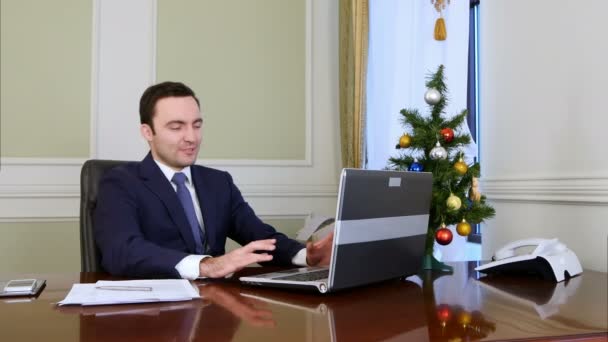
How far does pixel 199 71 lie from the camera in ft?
9.86

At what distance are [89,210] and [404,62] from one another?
1530 mm

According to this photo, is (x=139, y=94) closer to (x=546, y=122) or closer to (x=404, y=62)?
(x=404, y=62)

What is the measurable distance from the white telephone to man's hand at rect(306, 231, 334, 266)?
16.7 inches

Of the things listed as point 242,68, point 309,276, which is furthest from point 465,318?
point 242,68

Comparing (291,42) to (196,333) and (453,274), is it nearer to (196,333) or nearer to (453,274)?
(453,274)

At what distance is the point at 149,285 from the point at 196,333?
0.43 m

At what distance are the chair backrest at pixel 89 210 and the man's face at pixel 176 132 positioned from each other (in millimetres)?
193

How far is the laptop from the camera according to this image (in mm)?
1156

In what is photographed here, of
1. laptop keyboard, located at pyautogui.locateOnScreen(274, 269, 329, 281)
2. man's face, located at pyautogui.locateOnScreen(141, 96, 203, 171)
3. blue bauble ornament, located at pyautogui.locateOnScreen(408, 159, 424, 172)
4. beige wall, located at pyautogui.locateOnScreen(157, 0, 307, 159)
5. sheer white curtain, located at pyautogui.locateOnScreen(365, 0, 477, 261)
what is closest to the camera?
laptop keyboard, located at pyautogui.locateOnScreen(274, 269, 329, 281)

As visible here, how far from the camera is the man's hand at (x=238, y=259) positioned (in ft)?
4.46

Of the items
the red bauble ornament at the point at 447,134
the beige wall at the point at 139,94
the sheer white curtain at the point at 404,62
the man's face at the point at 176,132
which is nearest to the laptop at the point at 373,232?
the red bauble ornament at the point at 447,134

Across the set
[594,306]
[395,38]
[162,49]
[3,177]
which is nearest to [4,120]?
[3,177]

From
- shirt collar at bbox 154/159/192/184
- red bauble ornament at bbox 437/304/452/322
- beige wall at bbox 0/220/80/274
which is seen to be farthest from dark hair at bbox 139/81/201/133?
red bauble ornament at bbox 437/304/452/322

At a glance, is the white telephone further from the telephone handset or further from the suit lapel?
the suit lapel
